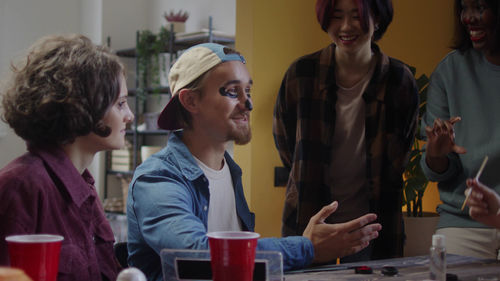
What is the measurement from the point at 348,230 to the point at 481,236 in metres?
0.74

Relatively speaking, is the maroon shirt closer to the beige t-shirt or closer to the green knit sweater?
the beige t-shirt

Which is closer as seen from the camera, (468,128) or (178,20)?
(468,128)

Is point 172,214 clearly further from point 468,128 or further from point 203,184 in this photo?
point 468,128

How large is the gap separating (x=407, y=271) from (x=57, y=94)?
3.42 feet

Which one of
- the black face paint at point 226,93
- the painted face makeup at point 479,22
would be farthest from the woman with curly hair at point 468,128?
the black face paint at point 226,93

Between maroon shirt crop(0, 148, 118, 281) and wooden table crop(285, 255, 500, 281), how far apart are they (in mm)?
502

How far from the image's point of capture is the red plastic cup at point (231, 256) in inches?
42.5

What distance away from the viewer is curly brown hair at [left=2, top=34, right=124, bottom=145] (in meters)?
1.44

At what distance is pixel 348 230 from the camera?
1.51 meters

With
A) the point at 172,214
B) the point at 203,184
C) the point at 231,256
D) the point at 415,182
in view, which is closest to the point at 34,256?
the point at 231,256

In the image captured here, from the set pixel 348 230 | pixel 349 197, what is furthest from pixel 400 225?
pixel 348 230

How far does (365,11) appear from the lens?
2127 mm

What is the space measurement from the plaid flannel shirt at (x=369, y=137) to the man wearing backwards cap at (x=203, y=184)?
498 millimetres

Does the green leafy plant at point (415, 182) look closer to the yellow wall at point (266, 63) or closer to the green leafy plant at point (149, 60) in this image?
the yellow wall at point (266, 63)
